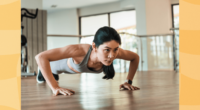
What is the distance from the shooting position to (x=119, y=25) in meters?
8.45

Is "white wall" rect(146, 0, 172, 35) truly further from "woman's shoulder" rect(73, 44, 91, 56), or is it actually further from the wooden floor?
"woman's shoulder" rect(73, 44, 91, 56)

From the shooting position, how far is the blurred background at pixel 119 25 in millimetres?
5629

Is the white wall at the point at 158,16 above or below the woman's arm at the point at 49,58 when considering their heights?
above

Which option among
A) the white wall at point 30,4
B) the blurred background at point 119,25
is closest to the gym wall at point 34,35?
the blurred background at point 119,25

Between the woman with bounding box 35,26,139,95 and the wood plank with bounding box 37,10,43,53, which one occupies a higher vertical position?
the wood plank with bounding box 37,10,43,53

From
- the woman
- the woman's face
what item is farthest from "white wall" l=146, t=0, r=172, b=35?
the woman's face

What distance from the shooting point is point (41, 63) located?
60.9 inches

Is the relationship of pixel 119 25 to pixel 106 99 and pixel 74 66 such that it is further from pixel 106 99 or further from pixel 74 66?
pixel 106 99

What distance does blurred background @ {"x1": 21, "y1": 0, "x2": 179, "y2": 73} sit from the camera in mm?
5629

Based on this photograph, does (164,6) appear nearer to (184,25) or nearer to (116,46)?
(116,46)

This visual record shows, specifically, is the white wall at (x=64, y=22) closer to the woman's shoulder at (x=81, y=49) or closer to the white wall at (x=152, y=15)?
the white wall at (x=152, y=15)

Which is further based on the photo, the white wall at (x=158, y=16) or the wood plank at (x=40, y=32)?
the white wall at (x=158, y=16)

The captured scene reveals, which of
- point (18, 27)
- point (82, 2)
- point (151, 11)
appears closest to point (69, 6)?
point (82, 2)

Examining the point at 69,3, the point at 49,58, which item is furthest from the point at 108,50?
the point at 69,3
